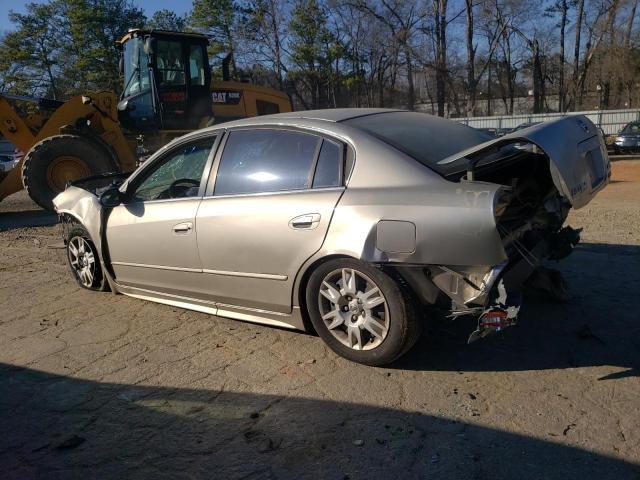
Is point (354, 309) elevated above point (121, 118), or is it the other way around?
point (121, 118)

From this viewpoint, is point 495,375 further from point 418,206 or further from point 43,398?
point 43,398

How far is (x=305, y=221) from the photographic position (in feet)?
11.7

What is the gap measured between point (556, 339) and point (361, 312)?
1.44m

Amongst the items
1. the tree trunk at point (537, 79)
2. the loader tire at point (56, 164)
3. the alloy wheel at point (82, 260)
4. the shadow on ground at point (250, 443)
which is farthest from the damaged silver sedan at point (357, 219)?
the tree trunk at point (537, 79)

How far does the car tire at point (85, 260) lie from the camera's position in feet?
17.3

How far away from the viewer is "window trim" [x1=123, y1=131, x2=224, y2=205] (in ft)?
13.9

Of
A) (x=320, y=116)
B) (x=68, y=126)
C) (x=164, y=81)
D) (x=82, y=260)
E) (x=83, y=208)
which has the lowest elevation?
(x=82, y=260)

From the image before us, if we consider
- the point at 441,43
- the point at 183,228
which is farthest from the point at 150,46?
the point at 441,43

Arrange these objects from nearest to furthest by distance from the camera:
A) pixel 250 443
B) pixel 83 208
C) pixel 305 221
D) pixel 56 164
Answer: pixel 250 443
pixel 305 221
pixel 83 208
pixel 56 164

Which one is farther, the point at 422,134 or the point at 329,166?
the point at 422,134

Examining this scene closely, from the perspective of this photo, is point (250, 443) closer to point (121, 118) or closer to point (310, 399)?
point (310, 399)

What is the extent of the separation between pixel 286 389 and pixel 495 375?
128 centimetres

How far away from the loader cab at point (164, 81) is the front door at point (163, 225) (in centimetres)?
744

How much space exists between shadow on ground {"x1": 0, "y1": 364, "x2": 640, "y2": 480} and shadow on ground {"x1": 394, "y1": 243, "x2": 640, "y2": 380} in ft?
2.45
